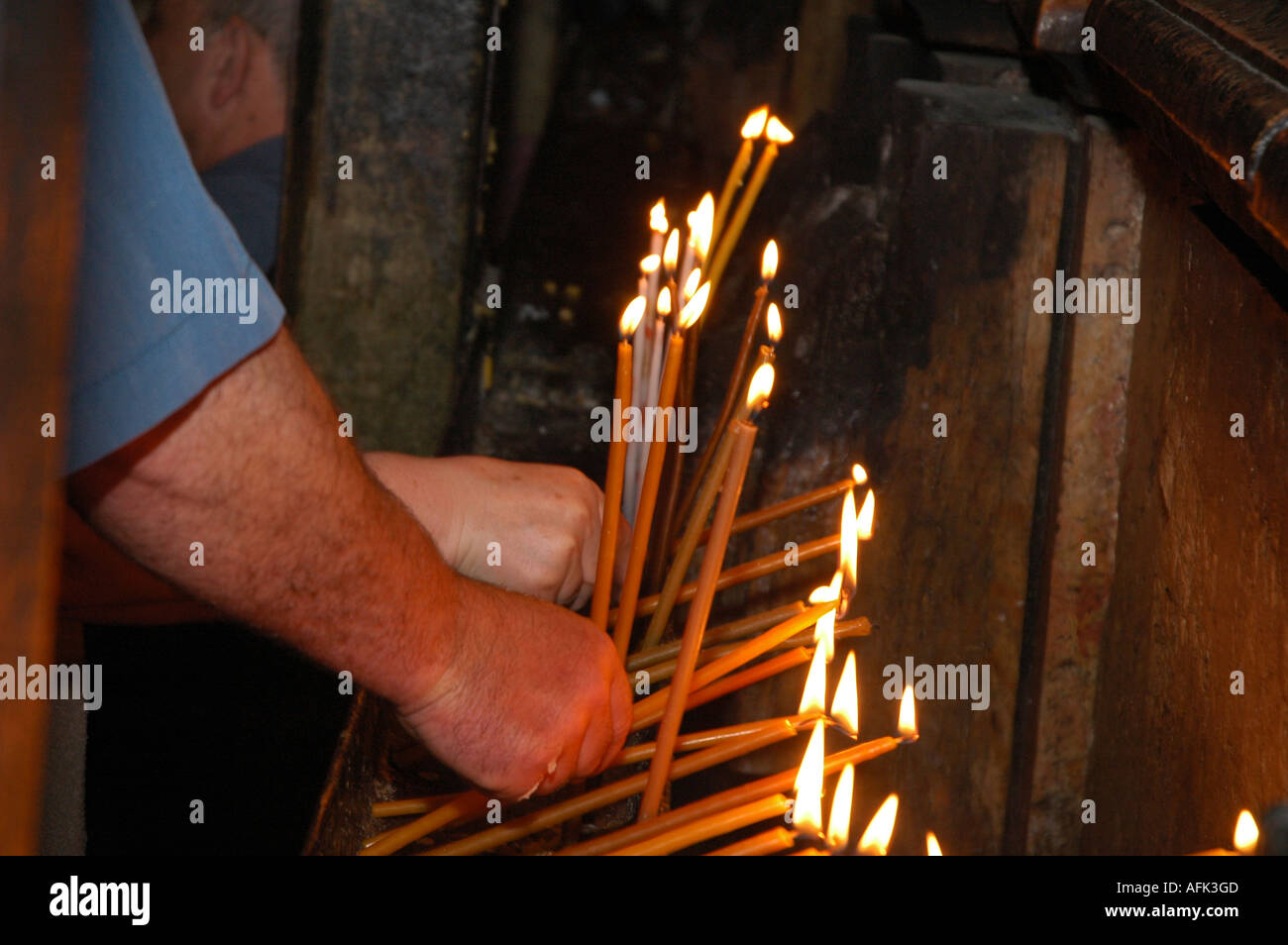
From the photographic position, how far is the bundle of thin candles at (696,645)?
0.98 meters

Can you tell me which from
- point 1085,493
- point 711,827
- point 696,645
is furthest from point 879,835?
point 1085,493

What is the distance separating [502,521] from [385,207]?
1.51 metres

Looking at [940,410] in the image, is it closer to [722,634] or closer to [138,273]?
[722,634]

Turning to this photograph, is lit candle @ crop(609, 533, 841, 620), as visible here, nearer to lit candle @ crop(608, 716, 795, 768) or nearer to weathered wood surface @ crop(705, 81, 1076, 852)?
lit candle @ crop(608, 716, 795, 768)

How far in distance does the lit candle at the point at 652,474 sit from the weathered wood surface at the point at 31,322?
75 cm

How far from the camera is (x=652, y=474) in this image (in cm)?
124

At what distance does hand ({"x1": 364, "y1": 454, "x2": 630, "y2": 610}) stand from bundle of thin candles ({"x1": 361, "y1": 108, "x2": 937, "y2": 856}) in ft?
0.34

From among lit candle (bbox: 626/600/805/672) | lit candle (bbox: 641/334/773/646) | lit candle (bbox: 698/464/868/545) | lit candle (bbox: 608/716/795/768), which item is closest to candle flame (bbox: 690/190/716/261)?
lit candle (bbox: 641/334/773/646)

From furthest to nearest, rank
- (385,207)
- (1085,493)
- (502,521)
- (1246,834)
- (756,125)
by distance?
(385,207)
(1085,493)
(756,125)
(502,521)
(1246,834)

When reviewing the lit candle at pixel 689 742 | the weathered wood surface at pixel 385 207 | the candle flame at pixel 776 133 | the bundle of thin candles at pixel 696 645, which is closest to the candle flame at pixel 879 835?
the bundle of thin candles at pixel 696 645

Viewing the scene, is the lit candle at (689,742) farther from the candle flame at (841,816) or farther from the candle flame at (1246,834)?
the candle flame at (1246,834)

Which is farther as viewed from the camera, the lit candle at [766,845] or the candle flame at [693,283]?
the candle flame at [693,283]
